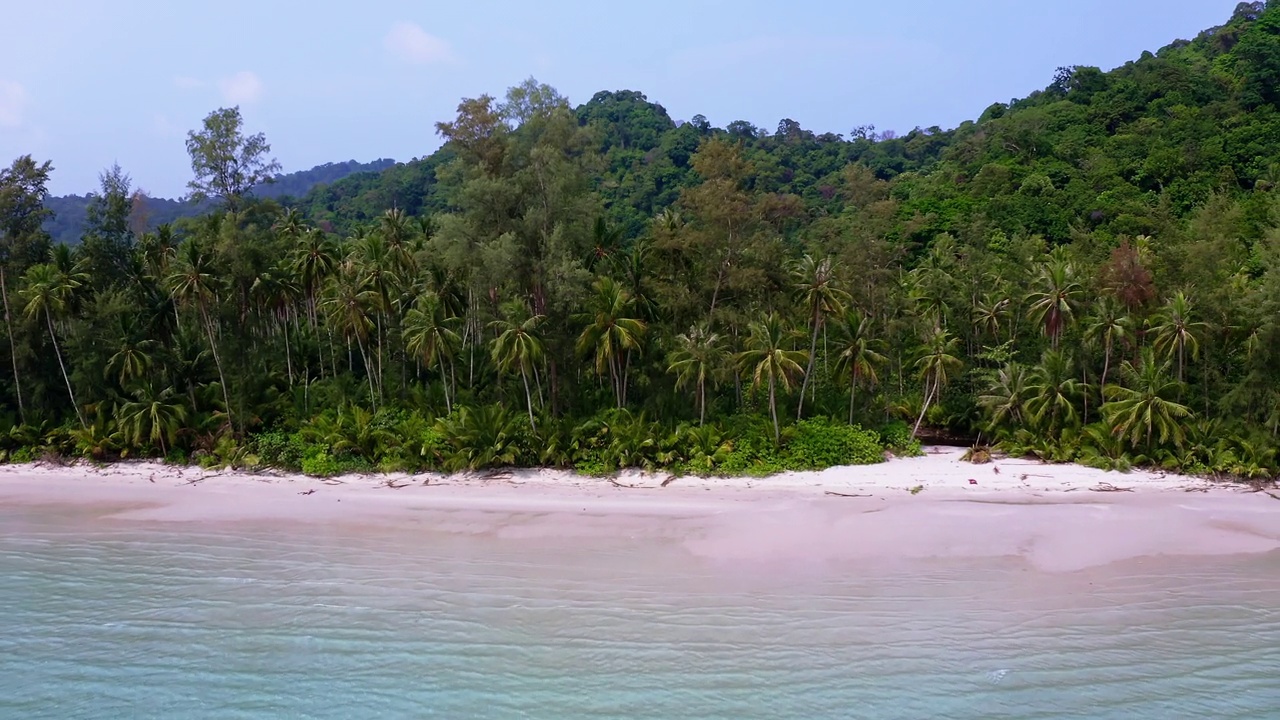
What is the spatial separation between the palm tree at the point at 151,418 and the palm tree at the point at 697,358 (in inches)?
761

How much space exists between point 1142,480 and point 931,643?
1507 centimetres

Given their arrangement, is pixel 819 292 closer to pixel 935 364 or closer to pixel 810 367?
pixel 810 367

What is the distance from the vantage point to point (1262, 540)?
2095 cm

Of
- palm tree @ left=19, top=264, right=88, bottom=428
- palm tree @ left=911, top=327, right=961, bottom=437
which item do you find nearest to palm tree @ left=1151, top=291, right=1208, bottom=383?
palm tree @ left=911, top=327, right=961, bottom=437

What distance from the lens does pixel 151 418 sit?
3158cm

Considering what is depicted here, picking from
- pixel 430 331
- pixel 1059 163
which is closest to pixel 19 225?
pixel 430 331

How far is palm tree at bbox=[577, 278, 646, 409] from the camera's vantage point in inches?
1149

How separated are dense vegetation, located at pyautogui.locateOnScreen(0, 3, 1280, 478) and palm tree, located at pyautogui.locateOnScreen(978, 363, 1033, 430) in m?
0.11

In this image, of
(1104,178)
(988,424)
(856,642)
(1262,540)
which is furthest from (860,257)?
(1104,178)

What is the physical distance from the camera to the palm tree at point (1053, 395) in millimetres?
29516

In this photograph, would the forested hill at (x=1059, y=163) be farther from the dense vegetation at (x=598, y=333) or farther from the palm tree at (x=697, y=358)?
the palm tree at (x=697, y=358)

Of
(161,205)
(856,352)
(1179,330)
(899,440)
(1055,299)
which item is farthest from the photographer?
(161,205)

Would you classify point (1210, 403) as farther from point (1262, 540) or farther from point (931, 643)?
point (931, 643)

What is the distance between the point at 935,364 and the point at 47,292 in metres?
34.2
